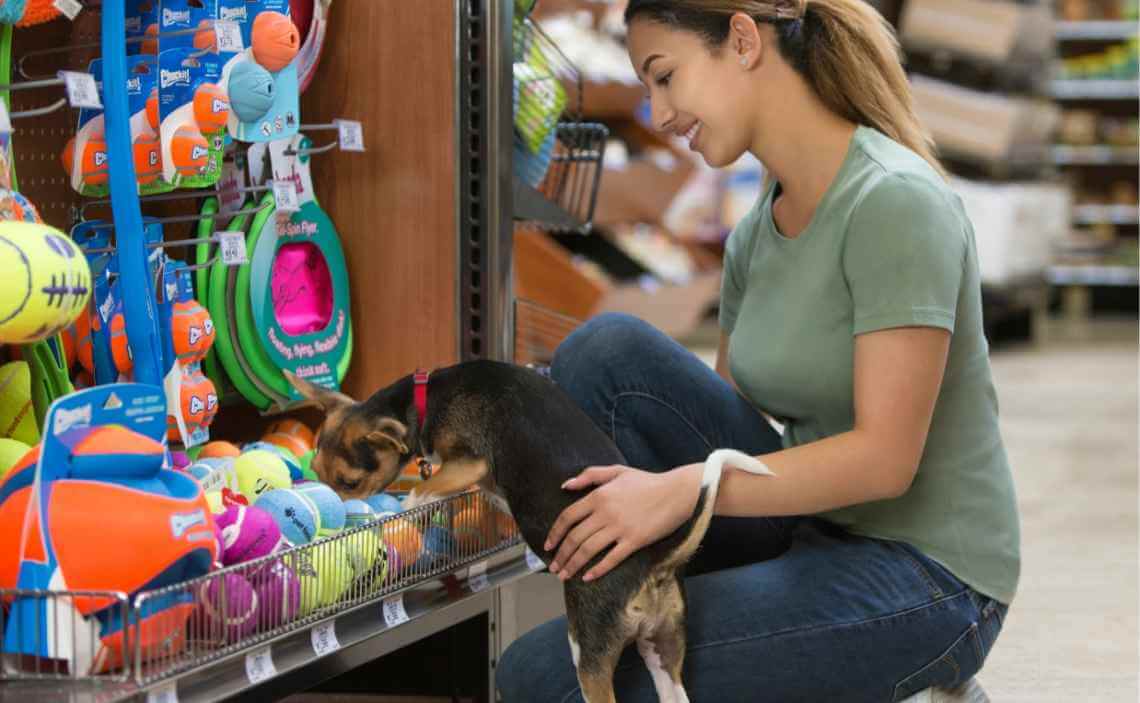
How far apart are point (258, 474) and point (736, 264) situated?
0.84m

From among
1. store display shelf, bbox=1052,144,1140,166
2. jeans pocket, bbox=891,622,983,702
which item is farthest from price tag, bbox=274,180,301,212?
store display shelf, bbox=1052,144,1140,166

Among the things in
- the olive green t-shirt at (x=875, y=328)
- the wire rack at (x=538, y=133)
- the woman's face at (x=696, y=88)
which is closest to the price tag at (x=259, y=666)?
the olive green t-shirt at (x=875, y=328)

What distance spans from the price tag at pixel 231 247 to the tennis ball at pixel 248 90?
197mm

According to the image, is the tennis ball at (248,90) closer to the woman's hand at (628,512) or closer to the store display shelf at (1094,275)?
the woman's hand at (628,512)

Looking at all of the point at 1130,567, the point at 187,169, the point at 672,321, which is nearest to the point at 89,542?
the point at 187,169

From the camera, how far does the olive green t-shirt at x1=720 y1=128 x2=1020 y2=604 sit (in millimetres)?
1818

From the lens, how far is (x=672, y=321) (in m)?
6.47

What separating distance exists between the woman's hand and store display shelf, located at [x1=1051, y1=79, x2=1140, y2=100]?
34.0 feet

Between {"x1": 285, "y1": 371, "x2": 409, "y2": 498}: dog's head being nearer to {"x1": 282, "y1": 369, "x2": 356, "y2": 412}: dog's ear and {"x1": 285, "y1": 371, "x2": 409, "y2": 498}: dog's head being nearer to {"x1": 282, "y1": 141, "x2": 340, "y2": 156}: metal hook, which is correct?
{"x1": 282, "y1": 369, "x2": 356, "y2": 412}: dog's ear

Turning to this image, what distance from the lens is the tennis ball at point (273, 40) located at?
2.16m

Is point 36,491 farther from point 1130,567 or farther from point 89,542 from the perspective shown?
point 1130,567

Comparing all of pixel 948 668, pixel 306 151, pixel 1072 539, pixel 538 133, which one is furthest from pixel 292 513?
pixel 1072 539

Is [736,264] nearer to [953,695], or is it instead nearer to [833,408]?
[833,408]

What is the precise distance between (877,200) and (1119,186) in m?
10.7
